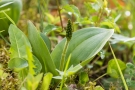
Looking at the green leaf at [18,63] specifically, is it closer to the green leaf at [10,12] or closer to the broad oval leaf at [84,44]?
the broad oval leaf at [84,44]

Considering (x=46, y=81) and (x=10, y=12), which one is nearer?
(x=46, y=81)

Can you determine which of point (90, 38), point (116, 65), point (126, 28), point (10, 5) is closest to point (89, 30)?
point (90, 38)

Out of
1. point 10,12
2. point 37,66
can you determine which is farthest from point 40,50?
point 10,12

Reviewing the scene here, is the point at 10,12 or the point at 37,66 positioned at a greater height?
the point at 10,12

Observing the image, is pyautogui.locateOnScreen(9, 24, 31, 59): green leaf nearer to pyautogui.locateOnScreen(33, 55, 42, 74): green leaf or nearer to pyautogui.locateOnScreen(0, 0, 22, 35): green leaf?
pyautogui.locateOnScreen(33, 55, 42, 74): green leaf

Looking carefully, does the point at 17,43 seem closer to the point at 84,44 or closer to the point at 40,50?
the point at 40,50

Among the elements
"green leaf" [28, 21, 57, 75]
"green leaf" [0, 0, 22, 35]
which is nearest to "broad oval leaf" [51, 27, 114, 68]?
"green leaf" [28, 21, 57, 75]
